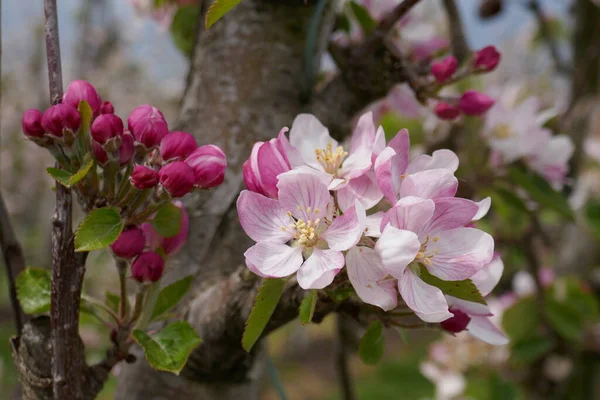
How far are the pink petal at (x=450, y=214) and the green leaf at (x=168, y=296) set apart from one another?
32cm

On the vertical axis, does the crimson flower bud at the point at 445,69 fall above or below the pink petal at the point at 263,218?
below

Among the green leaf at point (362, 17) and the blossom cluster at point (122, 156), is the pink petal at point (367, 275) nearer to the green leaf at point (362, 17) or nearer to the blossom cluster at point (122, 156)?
the blossom cluster at point (122, 156)

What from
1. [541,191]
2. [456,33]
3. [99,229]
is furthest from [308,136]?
[456,33]

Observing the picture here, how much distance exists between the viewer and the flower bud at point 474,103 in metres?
0.79

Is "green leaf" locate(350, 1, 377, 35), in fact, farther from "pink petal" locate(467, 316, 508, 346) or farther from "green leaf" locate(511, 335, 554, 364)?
"green leaf" locate(511, 335, 554, 364)

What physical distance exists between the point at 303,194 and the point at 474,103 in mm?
380

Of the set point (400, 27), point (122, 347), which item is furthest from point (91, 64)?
point (122, 347)

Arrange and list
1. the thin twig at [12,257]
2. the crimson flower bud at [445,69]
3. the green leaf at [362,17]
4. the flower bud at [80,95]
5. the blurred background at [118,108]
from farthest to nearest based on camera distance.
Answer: the blurred background at [118,108]
the green leaf at [362,17]
the crimson flower bud at [445,69]
the thin twig at [12,257]
the flower bud at [80,95]

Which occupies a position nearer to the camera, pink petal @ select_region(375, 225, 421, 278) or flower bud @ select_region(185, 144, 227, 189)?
pink petal @ select_region(375, 225, 421, 278)

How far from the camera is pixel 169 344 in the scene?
2.00 feet

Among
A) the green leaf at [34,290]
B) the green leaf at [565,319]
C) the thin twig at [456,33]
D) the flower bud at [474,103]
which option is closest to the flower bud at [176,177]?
the green leaf at [34,290]

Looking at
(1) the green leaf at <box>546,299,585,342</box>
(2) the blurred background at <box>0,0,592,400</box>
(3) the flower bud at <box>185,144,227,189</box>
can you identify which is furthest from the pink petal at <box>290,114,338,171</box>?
(2) the blurred background at <box>0,0,592,400</box>

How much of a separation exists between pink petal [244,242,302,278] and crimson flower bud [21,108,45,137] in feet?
0.80

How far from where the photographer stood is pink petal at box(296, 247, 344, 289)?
0.48 metres
